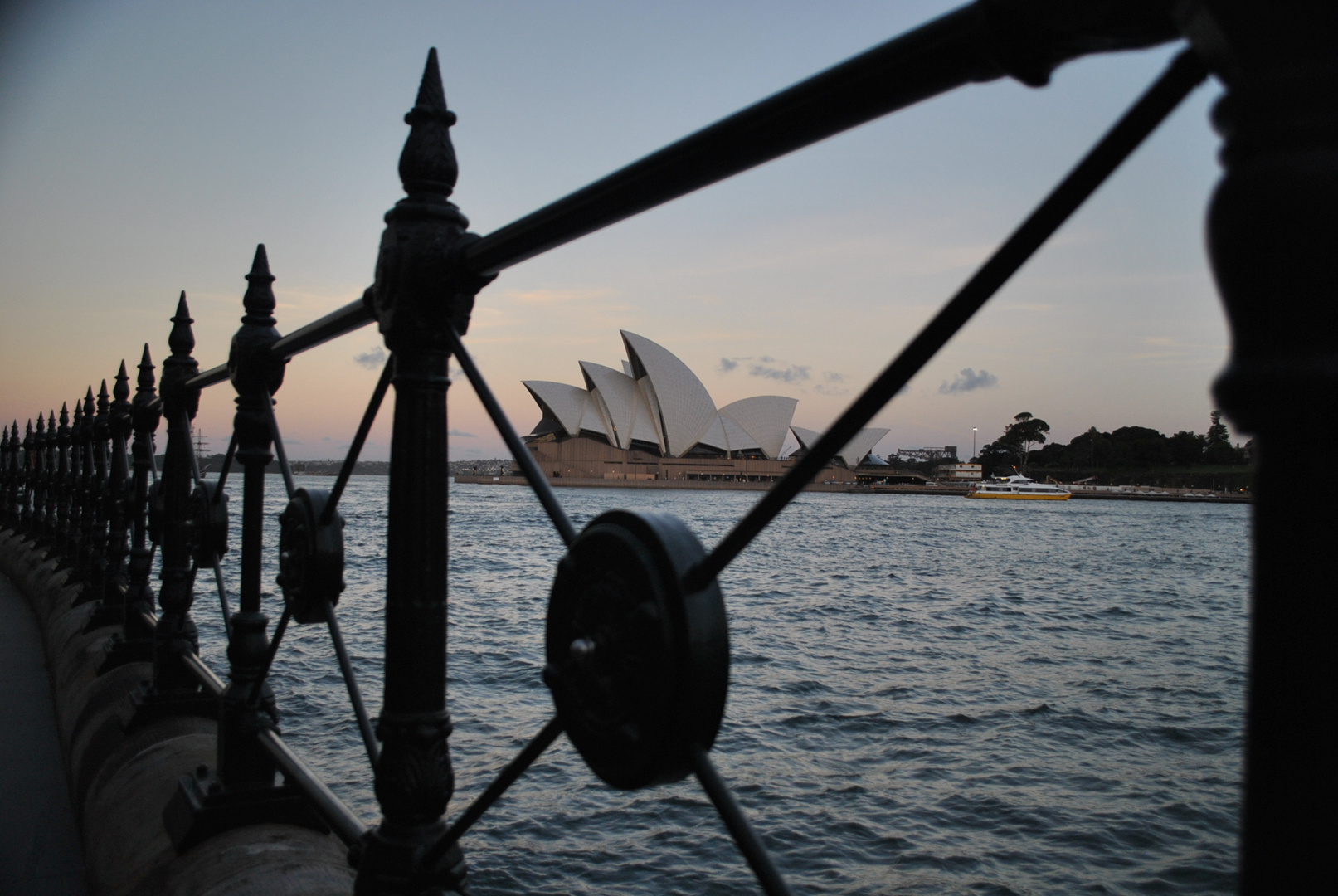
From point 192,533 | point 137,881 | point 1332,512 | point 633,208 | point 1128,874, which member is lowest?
point 1128,874

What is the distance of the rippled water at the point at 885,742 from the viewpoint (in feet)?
17.8

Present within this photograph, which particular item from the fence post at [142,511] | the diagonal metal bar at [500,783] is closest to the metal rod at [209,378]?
the fence post at [142,511]

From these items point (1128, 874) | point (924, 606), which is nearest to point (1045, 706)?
point (1128, 874)

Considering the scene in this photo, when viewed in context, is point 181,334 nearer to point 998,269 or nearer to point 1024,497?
point 998,269

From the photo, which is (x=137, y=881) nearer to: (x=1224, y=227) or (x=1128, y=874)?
(x=1224, y=227)

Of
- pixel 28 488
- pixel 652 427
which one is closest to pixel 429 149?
pixel 28 488

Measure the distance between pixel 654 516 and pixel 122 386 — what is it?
3.70 meters

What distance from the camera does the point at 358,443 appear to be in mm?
1195

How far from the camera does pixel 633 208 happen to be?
725 millimetres

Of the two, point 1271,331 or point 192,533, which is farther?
point 192,533

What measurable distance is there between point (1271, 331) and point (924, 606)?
15.9 m

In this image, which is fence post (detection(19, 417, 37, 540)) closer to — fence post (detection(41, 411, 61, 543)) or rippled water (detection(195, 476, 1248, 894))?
fence post (detection(41, 411, 61, 543))

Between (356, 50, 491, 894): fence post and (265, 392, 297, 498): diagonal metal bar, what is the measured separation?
524 millimetres

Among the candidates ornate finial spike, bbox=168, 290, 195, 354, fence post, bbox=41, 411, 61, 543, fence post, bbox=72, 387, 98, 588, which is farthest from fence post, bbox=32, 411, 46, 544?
ornate finial spike, bbox=168, 290, 195, 354
